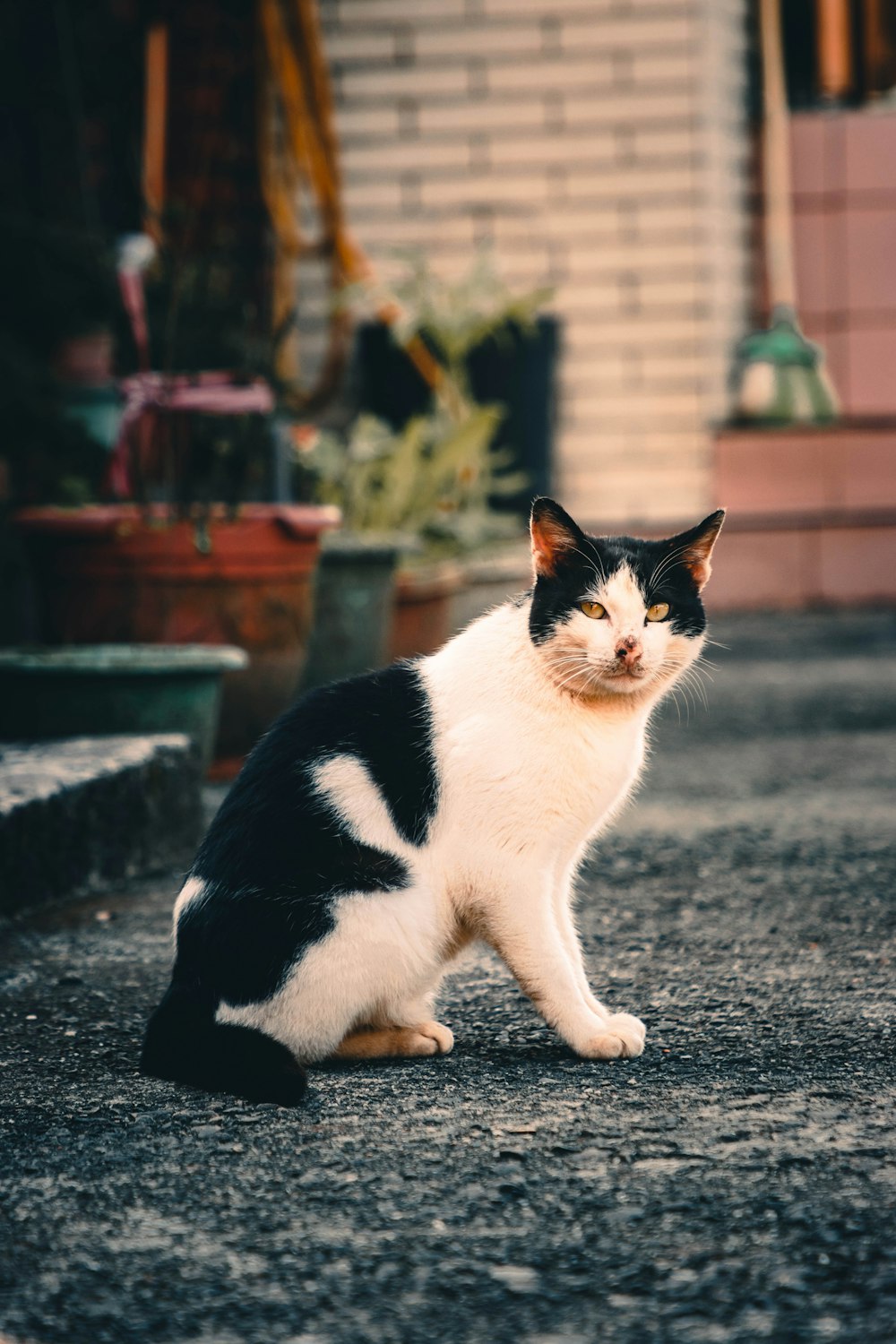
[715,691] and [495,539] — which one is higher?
[495,539]

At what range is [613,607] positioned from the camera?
2324 mm

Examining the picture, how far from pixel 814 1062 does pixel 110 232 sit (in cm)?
646

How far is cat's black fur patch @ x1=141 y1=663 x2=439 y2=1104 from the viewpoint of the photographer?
213cm

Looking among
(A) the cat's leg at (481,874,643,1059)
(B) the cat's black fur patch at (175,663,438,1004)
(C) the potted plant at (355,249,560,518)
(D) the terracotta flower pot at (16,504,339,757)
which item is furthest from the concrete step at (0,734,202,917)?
(C) the potted plant at (355,249,560,518)

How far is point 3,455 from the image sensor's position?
5961 mm

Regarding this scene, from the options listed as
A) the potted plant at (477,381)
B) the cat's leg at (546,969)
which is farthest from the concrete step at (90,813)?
the potted plant at (477,381)

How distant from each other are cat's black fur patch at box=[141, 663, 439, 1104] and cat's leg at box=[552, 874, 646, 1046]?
0.27 metres

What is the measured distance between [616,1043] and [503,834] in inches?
12.9

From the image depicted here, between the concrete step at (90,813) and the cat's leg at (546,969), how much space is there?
48.6 inches

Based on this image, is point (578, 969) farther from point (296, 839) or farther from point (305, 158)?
point (305, 158)

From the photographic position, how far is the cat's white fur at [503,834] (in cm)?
218

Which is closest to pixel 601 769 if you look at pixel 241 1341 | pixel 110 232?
pixel 241 1341

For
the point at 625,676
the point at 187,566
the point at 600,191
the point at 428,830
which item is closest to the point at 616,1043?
the point at 428,830

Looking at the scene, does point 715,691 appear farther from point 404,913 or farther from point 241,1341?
point 241,1341
